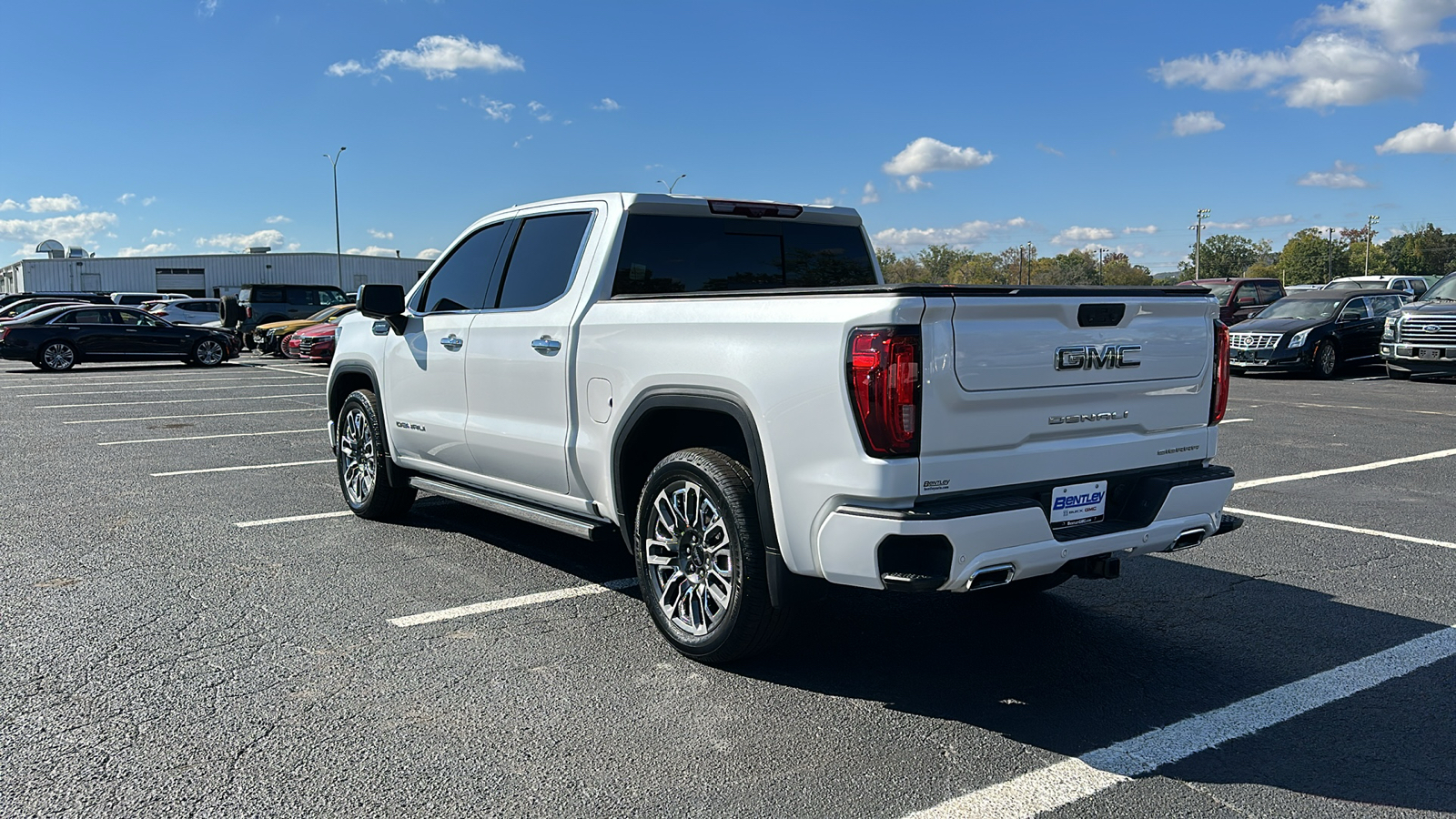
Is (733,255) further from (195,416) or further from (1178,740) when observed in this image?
(195,416)

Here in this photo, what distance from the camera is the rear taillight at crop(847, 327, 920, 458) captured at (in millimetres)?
3471

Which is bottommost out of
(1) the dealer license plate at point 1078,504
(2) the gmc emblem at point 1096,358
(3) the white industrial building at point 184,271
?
(1) the dealer license plate at point 1078,504

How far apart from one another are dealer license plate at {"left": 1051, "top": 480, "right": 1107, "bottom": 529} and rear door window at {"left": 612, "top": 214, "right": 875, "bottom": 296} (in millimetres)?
1737

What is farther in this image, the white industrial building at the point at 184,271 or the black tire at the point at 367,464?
the white industrial building at the point at 184,271

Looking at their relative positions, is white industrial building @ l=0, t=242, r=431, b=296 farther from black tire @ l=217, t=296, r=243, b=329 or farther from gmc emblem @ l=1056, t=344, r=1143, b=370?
gmc emblem @ l=1056, t=344, r=1143, b=370

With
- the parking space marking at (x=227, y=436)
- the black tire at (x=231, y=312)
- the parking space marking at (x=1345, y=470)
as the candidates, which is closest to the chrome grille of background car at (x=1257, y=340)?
the parking space marking at (x=1345, y=470)

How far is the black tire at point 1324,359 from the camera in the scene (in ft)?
63.2

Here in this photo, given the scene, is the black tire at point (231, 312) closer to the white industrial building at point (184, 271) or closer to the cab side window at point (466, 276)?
the cab side window at point (466, 276)

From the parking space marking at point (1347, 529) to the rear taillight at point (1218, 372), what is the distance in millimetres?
2882

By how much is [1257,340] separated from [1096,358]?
57.4 ft

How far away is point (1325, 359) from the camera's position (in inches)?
763

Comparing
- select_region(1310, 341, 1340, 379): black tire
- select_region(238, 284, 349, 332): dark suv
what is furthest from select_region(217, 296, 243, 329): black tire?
select_region(1310, 341, 1340, 379): black tire

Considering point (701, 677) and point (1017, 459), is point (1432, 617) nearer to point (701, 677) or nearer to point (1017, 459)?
point (1017, 459)

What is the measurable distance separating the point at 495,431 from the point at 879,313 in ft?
8.81
